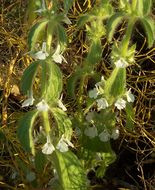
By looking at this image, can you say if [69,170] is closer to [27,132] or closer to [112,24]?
[27,132]

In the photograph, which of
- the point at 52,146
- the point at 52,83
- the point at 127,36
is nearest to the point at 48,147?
the point at 52,146

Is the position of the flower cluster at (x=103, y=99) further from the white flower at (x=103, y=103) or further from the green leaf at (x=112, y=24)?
the green leaf at (x=112, y=24)

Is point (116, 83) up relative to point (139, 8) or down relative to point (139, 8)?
down

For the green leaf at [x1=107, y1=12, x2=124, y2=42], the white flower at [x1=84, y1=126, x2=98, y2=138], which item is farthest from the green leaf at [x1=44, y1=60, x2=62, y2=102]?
the white flower at [x1=84, y1=126, x2=98, y2=138]

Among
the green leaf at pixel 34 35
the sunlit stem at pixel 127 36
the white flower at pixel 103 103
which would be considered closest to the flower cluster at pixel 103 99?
the white flower at pixel 103 103

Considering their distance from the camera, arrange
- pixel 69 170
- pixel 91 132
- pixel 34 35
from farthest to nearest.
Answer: pixel 91 132 < pixel 69 170 < pixel 34 35

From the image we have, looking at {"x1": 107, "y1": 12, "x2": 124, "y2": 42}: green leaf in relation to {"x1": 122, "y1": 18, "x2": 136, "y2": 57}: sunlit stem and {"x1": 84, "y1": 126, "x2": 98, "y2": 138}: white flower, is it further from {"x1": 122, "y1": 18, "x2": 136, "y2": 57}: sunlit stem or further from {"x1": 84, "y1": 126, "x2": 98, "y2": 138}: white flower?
{"x1": 84, "y1": 126, "x2": 98, "y2": 138}: white flower
